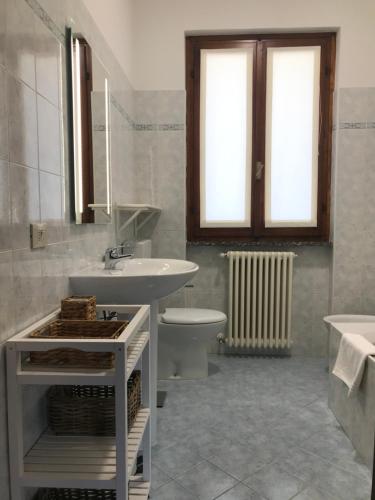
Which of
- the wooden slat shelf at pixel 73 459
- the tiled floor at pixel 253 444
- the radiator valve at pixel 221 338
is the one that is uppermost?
the wooden slat shelf at pixel 73 459

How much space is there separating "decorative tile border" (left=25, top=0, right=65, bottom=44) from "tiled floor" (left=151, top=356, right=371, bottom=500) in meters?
1.80

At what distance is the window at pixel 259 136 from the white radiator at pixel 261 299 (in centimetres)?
23

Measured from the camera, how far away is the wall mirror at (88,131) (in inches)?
64.4

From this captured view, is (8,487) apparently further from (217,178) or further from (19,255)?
(217,178)

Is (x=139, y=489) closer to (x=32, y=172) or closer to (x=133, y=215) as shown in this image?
(x=32, y=172)

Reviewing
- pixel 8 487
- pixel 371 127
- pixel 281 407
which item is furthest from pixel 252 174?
pixel 8 487

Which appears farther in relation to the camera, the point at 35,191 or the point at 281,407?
the point at 281,407

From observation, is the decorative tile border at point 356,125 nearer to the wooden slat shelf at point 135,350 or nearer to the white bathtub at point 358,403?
the white bathtub at point 358,403

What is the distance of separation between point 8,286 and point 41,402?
1.51 ft

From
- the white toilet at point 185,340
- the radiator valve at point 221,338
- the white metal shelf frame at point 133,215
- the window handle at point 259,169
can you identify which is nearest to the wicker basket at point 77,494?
the white toilet at point 185,340

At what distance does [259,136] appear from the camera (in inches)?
121

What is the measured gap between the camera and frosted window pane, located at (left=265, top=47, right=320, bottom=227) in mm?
3027

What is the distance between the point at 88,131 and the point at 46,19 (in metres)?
0.51

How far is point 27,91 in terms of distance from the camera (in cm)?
121
